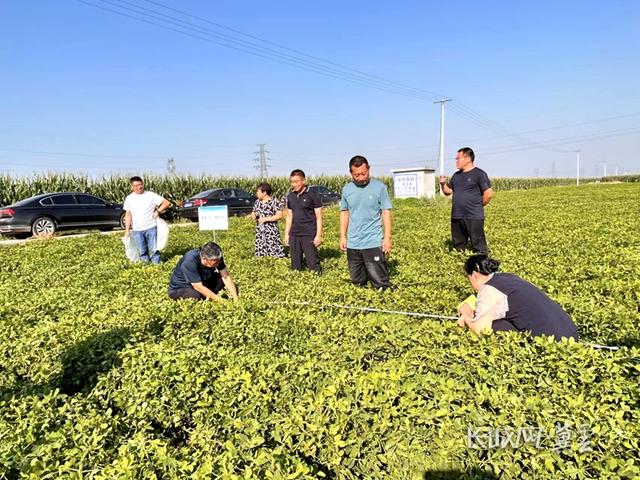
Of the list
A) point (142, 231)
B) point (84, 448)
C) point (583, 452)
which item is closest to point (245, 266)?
point (142, 231)

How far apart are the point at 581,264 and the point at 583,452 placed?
5451 millimetres

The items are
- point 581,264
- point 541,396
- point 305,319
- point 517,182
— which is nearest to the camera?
point 541,396

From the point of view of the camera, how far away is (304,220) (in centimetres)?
704

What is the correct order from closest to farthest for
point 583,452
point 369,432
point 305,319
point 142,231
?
point 583,452
point 369,432
point 305,319
point 142,231

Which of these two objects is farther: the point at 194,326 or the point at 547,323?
the point at 194,326

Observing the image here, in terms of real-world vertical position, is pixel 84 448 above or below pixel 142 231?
below

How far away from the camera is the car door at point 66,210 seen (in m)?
14.7

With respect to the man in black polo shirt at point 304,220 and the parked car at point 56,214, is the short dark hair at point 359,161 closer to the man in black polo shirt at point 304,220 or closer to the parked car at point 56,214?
the man in black polo shirt at point 304,220

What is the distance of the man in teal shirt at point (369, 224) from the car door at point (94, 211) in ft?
43.8

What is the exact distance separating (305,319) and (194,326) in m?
1.18

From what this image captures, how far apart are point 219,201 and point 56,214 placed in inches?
269

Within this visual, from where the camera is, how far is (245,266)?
782 centimetres

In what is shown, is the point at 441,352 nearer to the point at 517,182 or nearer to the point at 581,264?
the point at 581,264

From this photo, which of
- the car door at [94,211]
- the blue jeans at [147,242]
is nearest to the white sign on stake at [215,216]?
the blue jeans at [147,242]
